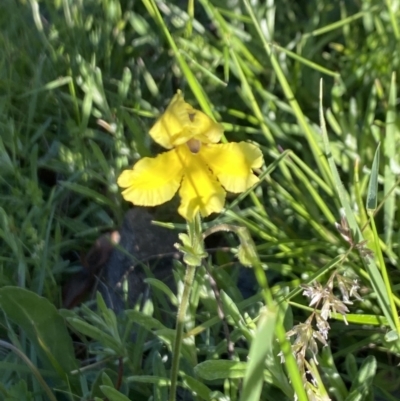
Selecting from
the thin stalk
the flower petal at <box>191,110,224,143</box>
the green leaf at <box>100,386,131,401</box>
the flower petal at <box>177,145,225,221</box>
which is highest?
the flower petal at <box>191,110,224,143</box>

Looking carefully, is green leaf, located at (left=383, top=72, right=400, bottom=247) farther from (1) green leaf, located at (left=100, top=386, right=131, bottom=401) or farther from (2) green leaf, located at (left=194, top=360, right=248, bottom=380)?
(1) green leaf, located at (left=100, top=386, right=131, bottom=401)

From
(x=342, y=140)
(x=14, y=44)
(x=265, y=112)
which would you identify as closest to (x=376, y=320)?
(x=342, y=140)

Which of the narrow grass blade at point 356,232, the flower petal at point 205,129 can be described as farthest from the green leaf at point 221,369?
the flower petal at point 205,129

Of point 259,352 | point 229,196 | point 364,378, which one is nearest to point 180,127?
point 259,352

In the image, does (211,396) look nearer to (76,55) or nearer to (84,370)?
(84,370)

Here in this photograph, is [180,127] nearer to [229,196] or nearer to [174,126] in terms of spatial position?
[174,126]

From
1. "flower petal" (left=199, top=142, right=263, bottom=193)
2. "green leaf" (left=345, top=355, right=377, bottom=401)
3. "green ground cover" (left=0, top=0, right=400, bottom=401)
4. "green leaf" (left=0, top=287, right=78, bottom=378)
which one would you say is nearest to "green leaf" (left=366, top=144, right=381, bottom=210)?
"green ground cover" (left=0, top=0, right=400, bottom=401)

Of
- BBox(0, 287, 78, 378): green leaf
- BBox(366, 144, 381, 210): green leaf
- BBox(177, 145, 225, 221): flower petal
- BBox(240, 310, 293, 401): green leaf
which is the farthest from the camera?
BBox(0, 287, 78, 378): green leaf

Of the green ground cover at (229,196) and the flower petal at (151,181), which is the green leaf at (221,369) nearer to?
the green ground cover at (229,196)
